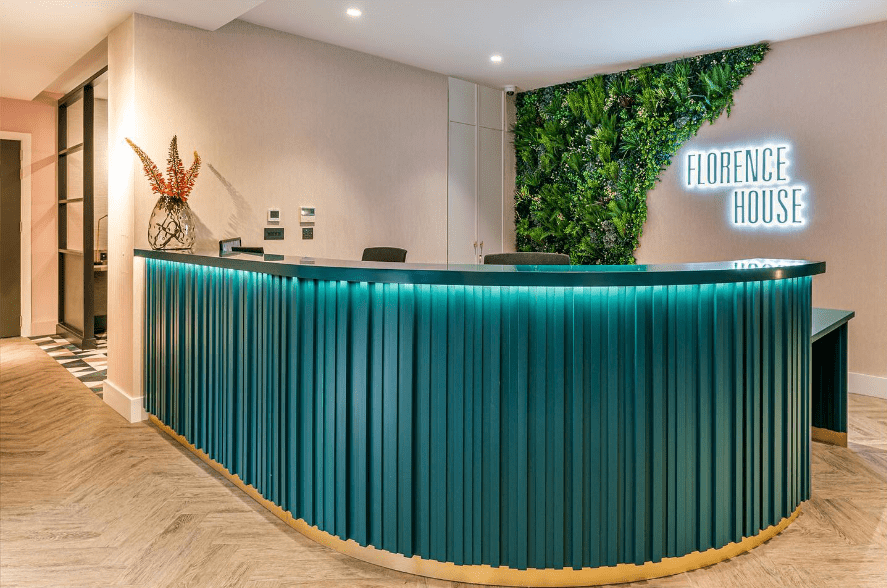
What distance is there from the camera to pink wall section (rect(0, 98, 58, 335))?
7008 mm

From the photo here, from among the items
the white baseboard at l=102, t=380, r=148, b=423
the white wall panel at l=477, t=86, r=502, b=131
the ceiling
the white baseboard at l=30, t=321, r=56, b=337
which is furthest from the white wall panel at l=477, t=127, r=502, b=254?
the white baseboard at l=30, t=321, r=56, b=337

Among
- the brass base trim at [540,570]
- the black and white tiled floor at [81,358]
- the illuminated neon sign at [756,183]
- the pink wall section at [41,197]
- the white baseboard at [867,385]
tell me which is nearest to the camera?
the brass base trim at [540,570]

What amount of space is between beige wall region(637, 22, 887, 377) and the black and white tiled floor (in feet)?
17.9

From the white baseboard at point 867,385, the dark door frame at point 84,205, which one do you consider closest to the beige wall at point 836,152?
the white baseboard at point 867,385

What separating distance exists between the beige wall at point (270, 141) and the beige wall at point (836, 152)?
9.05 ft

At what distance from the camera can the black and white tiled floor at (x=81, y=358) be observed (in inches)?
209

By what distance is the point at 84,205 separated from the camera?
606cm

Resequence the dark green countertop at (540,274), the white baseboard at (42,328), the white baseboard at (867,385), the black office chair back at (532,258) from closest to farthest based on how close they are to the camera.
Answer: the dark green countertop at (540,274) < the black office chair back at (532,258) < the white baseboard at (867,385) < the white baseboard at (42,328)

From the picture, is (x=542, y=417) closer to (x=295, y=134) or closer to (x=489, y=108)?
(x=295, y=134)

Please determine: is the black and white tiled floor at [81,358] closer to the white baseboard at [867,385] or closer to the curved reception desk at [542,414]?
the curved reception desk at [542,414]

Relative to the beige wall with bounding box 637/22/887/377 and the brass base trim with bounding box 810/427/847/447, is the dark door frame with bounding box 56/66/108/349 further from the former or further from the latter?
the brass base trim with bounding box 810/427/847/447

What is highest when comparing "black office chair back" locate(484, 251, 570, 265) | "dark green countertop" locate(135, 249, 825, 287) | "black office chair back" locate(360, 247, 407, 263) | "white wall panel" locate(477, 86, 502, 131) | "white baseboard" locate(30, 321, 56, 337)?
"white wall panel" locate(477, 86, 502, 131)

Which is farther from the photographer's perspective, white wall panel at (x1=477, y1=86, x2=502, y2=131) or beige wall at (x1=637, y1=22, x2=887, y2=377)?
white wall panel at (x1=477, y1=86, x2=502, y2=131)

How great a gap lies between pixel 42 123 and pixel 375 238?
4.25 metres
